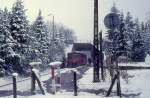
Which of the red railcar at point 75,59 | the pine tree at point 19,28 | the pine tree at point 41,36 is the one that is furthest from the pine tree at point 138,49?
the pine tree at point 19,28

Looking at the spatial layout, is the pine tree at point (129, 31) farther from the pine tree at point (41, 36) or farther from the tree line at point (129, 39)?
the pine tree at point (41, 36)

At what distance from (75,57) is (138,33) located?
69.9 feet

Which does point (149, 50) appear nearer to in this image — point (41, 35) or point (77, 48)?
point (77, 48)

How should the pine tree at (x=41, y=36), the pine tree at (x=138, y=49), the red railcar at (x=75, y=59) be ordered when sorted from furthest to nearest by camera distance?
1. the pine tree at (x=138, y=49)
2. the red railcar at (x=75, y=59)
3. the pine tree at (x=41, y=36)

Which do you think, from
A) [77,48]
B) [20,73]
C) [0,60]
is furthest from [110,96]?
[77,48]

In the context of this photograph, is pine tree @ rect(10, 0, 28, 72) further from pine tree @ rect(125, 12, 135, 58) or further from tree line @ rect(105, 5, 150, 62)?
pine tree @ rect(125, 12, 135, 58)

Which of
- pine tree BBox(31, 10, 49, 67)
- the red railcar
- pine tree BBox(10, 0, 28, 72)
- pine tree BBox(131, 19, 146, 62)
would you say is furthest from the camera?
pine tree BBox(131, 19, 146, 62)

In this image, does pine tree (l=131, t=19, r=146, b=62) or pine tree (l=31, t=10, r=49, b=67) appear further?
pine tree (l=131, t=19, r=146, b=62)

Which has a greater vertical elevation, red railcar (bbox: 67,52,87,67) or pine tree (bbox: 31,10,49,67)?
pine tree (bbox: 31,10,49,67)

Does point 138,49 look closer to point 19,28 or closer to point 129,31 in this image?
point 129,31

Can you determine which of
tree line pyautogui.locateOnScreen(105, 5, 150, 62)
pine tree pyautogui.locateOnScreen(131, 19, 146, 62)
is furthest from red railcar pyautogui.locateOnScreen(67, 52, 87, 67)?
pine tree pyautogui.locateOnScreen(131, 19, 146, 62)

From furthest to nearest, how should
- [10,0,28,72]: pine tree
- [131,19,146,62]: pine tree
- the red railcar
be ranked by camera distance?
1. [131,19,146,62]: pine tree
2. the red railcar
3. [10,0,28,72]: pine tree

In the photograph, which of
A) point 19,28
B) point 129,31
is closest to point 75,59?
point 129,31

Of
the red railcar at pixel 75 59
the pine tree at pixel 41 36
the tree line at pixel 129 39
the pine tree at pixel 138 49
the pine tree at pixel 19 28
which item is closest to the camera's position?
the pine tree at pixel 19 28
